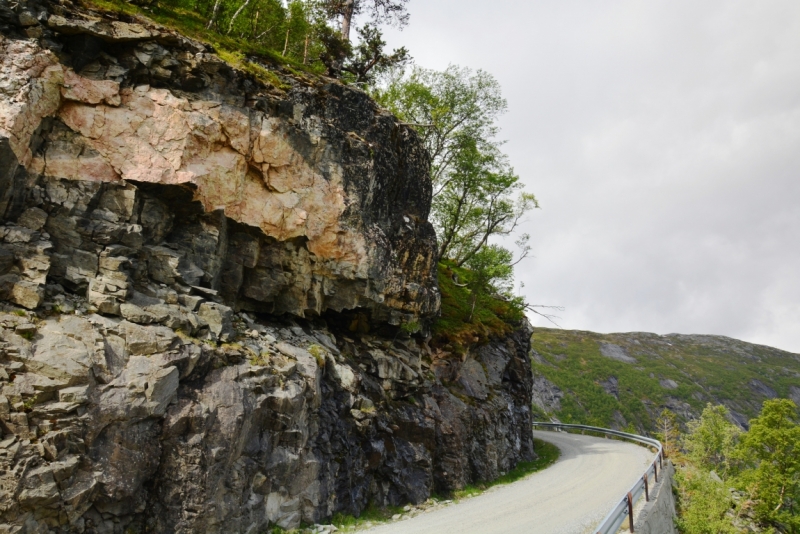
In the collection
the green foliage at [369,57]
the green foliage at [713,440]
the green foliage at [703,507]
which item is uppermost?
the green foliage at [369,57]

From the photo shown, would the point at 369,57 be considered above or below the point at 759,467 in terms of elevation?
above

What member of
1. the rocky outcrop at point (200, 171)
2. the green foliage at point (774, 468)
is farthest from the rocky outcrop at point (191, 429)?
the green foliage at point (774, 468)

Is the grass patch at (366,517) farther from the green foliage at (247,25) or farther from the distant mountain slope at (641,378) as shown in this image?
the distant mountain slope at (641,378)

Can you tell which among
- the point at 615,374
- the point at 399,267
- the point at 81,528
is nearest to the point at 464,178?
the point at 399,267

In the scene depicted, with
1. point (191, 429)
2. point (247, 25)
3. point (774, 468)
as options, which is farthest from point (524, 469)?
point (247, 25)

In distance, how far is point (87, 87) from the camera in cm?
1195

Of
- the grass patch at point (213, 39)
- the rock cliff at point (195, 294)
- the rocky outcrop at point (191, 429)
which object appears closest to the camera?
the rocky outcrop at point (191, 429)

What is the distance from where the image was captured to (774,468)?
88.9 feet

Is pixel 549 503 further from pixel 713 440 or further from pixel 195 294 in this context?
pixel 713 440

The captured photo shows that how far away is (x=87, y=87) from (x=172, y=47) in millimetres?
2615

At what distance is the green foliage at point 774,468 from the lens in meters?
25.4

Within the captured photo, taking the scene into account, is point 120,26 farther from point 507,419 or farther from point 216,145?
point 507,419

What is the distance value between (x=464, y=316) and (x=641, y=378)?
77.3 m

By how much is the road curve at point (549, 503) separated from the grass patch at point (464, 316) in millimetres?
6749
